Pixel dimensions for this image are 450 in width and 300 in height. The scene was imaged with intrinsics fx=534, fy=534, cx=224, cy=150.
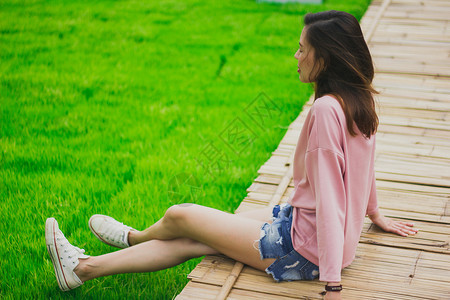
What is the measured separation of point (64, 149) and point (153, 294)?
1.68 metres

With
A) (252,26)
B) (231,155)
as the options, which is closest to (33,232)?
(231,155)

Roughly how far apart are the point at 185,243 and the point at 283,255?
1.48 ft

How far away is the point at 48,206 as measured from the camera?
3.02 meters

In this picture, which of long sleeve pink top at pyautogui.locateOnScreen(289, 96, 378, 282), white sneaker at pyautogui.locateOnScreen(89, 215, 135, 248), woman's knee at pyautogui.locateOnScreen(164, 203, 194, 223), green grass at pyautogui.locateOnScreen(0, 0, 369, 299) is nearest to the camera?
long sleeve pink top at pyautogui.locateOnScreen(289, 96, 378, 282)

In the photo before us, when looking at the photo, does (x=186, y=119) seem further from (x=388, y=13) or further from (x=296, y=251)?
(x=388, y=13)

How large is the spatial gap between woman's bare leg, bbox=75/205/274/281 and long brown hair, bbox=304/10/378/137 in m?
0.60

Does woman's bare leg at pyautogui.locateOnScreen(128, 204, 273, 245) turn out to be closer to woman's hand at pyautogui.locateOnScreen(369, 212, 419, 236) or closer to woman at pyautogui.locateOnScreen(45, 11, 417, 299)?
woman at pyautogui.locateOnScreen(45, 11, 417, 299)

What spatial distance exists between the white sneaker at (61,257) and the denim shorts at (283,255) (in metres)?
Result: 0.81

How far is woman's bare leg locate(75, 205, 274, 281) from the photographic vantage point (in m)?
2.17

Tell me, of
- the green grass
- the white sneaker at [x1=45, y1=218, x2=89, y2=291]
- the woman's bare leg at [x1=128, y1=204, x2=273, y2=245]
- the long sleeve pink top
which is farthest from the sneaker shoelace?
the long sleeve pink top

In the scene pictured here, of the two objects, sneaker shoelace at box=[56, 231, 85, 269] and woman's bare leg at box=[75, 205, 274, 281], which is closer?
woman's bare leg at box=[75, 205, 274, 281]

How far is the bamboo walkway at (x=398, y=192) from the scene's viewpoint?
2.12 m

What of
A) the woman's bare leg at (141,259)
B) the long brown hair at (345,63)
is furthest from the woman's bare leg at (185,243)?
the long brown hair at (345,63)

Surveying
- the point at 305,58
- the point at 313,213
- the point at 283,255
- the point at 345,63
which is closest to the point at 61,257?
the point at 283,255
